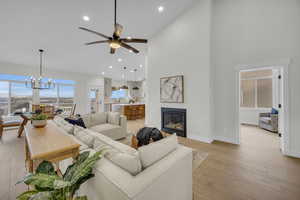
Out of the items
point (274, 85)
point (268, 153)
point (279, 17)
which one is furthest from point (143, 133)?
point (274, 85)

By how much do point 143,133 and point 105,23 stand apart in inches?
143

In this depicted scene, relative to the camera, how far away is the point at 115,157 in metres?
1.18

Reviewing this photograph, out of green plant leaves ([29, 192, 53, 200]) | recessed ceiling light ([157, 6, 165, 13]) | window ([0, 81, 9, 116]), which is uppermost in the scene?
recessed ceiling light ([157, 6, 165, 13])

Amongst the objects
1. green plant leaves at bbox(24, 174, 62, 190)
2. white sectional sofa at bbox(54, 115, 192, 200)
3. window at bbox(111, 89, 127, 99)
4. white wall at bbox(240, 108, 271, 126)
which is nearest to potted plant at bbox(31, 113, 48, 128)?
white sectional sofa at bbox(54, 115, 192, 200)

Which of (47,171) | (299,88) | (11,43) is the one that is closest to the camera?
(47,171)

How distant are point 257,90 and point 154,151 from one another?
6507mm

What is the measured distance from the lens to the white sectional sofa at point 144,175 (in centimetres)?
92

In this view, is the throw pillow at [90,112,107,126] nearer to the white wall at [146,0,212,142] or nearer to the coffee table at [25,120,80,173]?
the white wall at [146,0,212,142]

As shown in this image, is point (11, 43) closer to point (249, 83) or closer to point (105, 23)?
point (105, 23)

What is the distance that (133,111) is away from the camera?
7.38 meters

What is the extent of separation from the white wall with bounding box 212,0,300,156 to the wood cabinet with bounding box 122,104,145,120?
4.73 metres

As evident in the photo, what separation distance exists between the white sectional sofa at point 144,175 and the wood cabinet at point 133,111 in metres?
5.58

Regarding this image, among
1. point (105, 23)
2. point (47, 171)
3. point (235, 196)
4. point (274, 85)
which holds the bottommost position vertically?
point (235, 196)

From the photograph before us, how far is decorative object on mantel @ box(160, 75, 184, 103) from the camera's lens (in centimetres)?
409
